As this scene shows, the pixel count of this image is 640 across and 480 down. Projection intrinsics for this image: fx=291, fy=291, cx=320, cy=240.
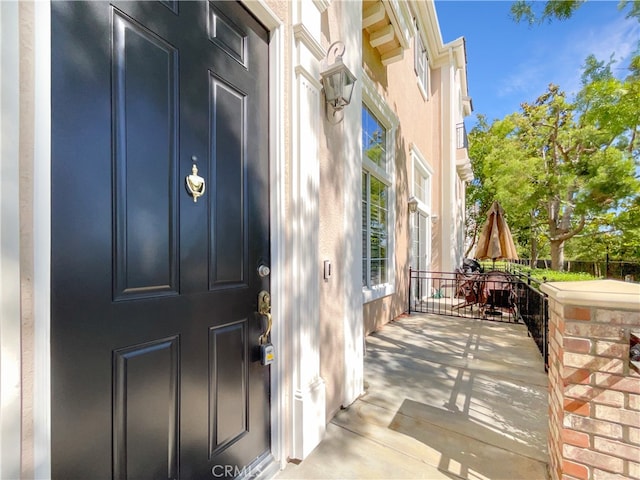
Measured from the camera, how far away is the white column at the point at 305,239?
6.86ft

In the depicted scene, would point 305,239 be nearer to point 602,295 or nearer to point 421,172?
point 602,295

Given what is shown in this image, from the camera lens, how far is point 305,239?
2166 mm

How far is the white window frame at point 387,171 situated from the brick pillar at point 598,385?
3.25m

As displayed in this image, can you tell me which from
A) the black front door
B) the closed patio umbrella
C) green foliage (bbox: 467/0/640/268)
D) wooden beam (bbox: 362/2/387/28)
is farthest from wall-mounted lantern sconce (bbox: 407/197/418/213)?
the black front door

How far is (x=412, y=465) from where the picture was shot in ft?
6.71

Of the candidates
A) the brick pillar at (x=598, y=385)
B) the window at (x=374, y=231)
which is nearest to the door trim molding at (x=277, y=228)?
the brick pillar at (x=598, y=385)

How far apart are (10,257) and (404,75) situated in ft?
24.8

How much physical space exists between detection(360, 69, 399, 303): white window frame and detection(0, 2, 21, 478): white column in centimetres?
419

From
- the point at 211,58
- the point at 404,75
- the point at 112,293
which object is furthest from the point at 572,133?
the point at 112,293

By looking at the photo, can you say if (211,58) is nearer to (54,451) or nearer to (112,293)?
(112,293)

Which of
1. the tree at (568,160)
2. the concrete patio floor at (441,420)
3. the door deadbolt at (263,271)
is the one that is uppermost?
the tree at (568,160)

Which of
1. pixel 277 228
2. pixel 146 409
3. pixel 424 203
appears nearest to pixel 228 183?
pixel 277 228

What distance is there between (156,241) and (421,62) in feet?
31.8

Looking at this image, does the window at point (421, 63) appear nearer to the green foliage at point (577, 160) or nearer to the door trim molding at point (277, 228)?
the green foliage at point (577, 160)
